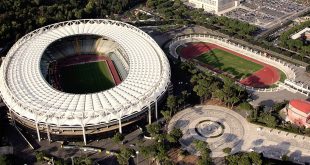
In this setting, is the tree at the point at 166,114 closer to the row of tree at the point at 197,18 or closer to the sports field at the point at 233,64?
the sports field at the point at 233,64

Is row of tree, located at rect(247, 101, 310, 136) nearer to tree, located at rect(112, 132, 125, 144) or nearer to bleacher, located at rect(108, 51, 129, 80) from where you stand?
tree, located at rect(112, 132, 125, 144)

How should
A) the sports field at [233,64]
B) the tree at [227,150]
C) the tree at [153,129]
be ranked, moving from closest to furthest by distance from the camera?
the tree at [227,150], the tree at [153,129], the sports field at [233,64]

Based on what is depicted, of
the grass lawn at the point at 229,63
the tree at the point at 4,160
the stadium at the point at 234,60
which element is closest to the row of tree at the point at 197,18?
the stadium at the point at 234,60


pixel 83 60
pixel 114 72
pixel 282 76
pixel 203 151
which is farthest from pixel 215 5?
pixel 203 151

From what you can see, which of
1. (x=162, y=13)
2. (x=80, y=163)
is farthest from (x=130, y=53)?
(x=162, y=13)

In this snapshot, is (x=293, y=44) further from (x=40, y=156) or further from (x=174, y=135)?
(x=40, y=156)

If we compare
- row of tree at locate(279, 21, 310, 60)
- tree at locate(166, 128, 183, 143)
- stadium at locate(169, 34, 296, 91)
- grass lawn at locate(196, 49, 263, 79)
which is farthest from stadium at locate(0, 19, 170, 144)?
row of tree at locate(279, 21, 310, 60)

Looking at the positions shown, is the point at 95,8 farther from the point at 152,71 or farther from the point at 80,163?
the point at 80,163
